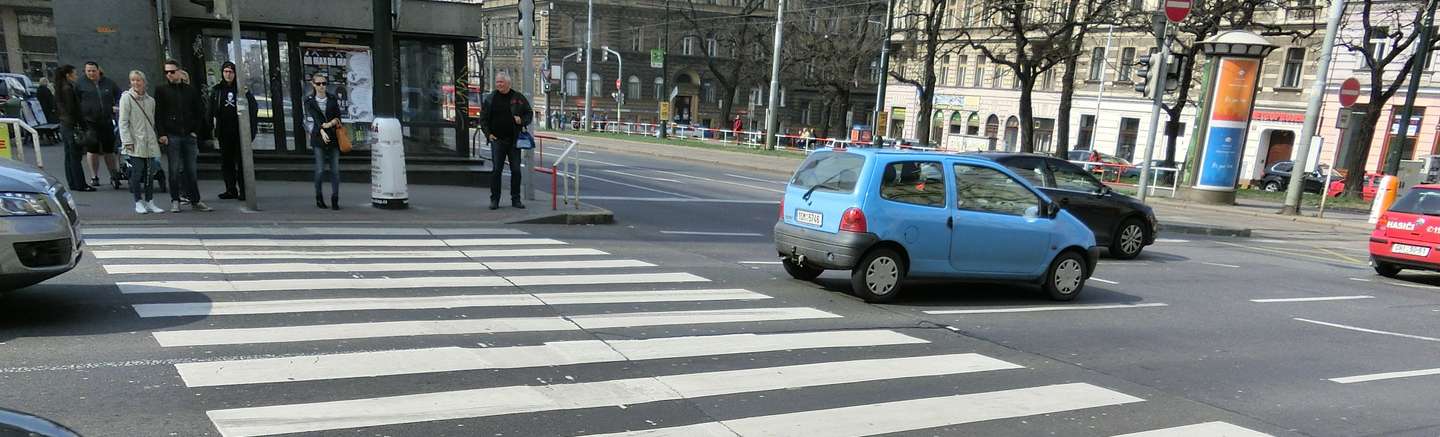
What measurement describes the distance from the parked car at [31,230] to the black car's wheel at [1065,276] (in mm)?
8516

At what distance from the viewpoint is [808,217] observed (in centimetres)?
873

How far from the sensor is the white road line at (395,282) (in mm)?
7134

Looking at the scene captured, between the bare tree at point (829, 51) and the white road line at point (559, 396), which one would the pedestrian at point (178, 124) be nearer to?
the white road line at point (559, 396)

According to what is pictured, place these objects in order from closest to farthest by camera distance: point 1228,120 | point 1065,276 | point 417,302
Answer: point 417,302 → point 1065,276 → point 1228,120

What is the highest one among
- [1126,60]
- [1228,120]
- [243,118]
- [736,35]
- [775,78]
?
[736,35]

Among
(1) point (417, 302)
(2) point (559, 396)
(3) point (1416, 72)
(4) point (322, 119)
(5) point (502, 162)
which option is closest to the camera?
(2) point (559, 396)

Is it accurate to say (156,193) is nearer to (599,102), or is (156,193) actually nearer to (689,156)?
(689,156)

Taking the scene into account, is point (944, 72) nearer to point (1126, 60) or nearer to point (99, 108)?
point (1126, 60)

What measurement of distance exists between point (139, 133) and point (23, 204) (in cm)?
551

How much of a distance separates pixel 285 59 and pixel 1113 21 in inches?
1024

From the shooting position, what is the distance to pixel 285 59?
50.3ft

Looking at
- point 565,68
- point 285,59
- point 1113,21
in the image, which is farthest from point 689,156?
point 565,68

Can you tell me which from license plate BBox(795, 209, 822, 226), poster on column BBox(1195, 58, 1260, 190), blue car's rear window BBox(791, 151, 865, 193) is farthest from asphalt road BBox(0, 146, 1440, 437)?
poster on column BBox(1195, 58, 1260, 190)

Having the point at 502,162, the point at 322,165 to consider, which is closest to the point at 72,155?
the point at 322,165
